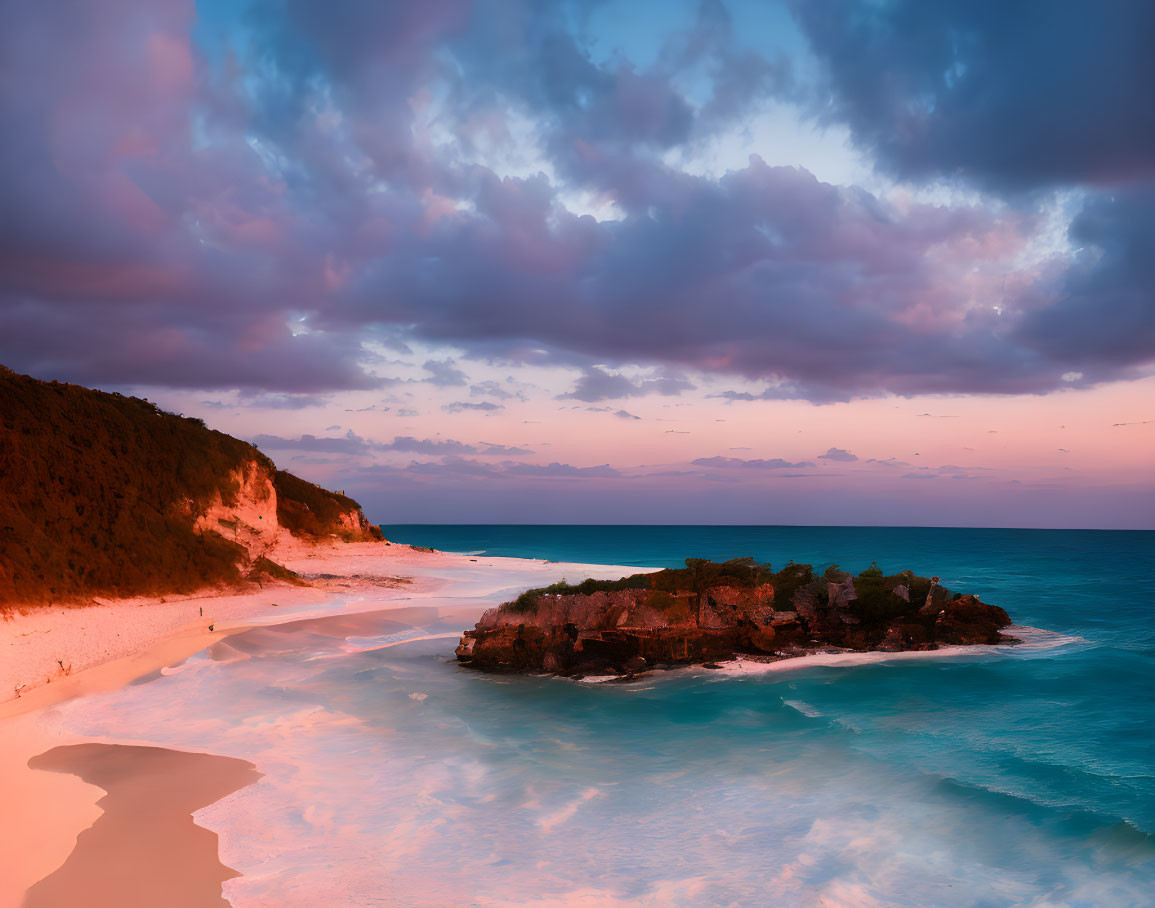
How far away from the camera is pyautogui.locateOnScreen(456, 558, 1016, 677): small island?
19.9 metres

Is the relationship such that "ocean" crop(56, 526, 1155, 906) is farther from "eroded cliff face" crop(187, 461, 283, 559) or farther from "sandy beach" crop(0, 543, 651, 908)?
"eroded cliff face" crop(187, 461, 283, 559)

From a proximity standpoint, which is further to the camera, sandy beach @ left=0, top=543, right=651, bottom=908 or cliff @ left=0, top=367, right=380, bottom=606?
cliff @ left=0, top=367, right=380, bottom=606

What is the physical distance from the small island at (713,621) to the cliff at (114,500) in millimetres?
17686

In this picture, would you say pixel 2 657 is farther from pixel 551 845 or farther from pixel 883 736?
pixel 883 736

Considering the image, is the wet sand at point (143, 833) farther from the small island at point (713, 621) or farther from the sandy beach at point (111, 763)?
the small island at point (713, 621)

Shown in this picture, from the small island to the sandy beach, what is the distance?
13.2 feet

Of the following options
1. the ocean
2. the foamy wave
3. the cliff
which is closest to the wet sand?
the ocean

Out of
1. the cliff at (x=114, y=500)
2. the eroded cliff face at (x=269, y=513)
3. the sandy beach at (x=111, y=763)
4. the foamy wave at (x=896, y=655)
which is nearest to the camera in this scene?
the sandy beach at (x=111, y=763)

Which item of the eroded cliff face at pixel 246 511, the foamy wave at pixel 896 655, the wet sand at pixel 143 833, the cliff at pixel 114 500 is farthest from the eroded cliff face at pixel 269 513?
the foamy wave at pixel 896 655

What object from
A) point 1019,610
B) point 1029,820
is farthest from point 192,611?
point 1019,610

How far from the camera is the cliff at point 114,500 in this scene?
2667cm

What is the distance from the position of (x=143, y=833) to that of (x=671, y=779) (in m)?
7.76

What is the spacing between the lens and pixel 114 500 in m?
31.4

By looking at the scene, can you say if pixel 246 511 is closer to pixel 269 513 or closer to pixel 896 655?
pixel 269 513
